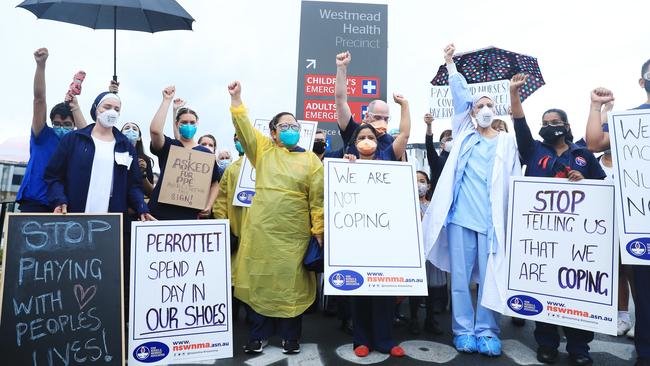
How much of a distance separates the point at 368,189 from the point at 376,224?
0.88ft

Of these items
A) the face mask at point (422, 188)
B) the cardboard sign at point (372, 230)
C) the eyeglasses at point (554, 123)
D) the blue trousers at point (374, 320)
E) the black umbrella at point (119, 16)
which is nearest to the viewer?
the cardboard sign at point (372, 230)

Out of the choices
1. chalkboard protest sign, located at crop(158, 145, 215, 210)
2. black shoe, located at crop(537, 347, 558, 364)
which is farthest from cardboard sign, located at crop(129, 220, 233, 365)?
black shoe, located at crop(537, 347, 558, 364)

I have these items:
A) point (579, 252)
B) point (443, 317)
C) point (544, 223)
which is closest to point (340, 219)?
point (544, 223)

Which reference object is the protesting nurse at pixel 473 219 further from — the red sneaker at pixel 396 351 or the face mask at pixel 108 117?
the face mask at pixel 108 117

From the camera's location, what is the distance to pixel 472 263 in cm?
347

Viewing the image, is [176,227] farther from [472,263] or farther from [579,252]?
[579,252]

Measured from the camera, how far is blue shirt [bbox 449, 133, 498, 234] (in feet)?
11.3

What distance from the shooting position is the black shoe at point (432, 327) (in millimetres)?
3877

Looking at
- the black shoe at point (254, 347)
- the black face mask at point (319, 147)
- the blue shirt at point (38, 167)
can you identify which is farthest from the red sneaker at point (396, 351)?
the blue shirt at point (38, 167)

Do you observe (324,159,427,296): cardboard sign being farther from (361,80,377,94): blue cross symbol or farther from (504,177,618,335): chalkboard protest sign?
(361,80,377,94): blue cross symbol

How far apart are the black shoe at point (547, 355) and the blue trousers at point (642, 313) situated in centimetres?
50

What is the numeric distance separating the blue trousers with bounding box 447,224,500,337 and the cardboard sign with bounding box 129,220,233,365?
1.69 metres

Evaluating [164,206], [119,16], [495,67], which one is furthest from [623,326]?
[119,16]

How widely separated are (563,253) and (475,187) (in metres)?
0.78
